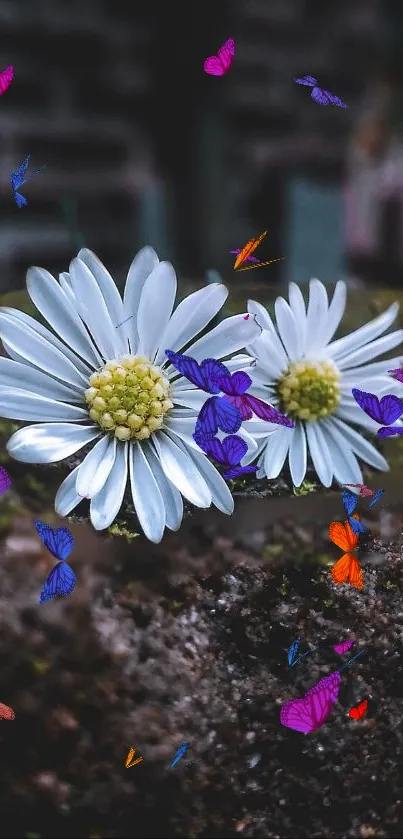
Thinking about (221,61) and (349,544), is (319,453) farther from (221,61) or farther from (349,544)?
(221,61)

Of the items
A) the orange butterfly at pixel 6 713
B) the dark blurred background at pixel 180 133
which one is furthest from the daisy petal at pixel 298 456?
the dark blurred background at pixel 180 133

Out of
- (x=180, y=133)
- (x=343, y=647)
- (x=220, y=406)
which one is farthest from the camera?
(x=180, y=133)

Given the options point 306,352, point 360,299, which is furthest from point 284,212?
point 306,352

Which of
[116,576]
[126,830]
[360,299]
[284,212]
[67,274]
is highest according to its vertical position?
[284,212]

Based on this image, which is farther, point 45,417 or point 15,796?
point 15,796

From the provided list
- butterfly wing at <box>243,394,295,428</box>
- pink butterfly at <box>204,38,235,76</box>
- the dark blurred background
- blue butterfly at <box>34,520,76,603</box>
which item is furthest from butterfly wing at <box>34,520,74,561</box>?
the dark blurred background

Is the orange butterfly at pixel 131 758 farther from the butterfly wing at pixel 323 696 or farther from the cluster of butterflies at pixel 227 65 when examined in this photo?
the cluster of butterflies at pixel 227 65

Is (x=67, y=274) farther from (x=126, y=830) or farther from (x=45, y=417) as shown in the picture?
(x=126, y=830)

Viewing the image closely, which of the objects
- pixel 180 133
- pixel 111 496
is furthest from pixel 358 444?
pixel 180 133
